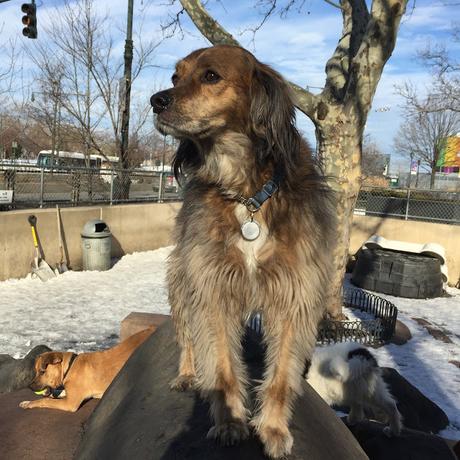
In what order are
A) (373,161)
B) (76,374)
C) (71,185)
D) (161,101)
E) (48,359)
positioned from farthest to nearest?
(373,161) < (71,185) < (48,359) < (76,374) < (161,101)

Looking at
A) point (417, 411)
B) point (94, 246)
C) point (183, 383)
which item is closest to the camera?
point (183, 383)

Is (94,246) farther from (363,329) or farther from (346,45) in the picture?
(346,45)

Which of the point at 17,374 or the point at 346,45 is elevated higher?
A: the point at 346,45

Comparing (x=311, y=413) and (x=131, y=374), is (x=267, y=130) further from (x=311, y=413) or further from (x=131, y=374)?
(x=131, y=374)

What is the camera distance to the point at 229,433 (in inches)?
94.7

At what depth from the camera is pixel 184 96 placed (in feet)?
8.91

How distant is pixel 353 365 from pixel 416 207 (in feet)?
35.0

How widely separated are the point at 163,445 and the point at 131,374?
1396 mm

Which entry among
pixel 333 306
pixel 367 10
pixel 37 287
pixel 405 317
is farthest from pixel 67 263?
pixel 367 10

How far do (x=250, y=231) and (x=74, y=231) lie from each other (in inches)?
397

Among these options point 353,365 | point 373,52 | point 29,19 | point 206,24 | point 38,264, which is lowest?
point 38,264

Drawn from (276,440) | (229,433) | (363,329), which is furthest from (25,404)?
(363,329)

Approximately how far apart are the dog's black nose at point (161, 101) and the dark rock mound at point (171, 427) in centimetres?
165

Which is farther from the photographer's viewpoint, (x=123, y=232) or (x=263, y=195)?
(x=123, y=232)
